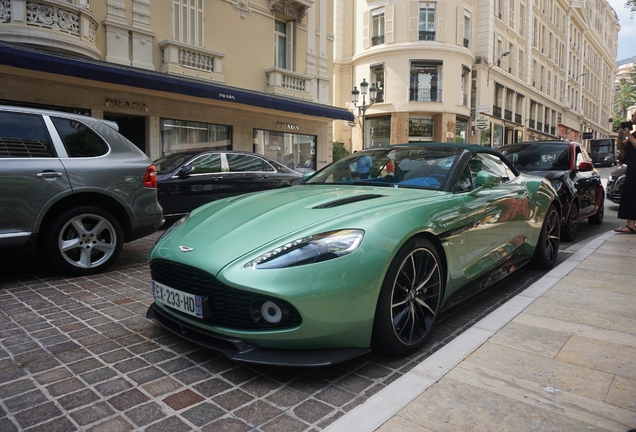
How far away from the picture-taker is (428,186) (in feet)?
→ 11.2

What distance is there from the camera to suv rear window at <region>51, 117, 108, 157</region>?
446 centimetres

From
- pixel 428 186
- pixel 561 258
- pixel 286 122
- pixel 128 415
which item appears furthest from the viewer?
pixel 286 122

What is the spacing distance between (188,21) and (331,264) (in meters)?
12.8

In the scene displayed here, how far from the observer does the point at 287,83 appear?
15.8m

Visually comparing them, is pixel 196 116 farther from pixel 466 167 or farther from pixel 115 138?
pixel 466 167

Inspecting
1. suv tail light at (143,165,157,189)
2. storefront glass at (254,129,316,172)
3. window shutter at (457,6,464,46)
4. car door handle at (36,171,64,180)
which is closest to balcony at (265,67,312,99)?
storefront glass at (254,129,316,172)

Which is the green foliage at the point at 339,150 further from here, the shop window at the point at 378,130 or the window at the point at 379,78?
the window at the point at 379,78

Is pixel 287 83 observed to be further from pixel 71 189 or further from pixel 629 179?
pixel 71 189

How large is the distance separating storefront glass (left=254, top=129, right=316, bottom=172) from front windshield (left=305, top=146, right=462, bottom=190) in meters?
10.8

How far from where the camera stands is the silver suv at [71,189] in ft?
13.4

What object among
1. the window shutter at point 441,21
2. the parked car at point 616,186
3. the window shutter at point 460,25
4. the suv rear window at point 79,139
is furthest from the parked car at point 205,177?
the window shutter at point 460,25

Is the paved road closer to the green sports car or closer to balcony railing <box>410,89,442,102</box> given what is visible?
the green sports car

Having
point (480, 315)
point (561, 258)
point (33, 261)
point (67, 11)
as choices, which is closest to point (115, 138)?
point (33, 261)

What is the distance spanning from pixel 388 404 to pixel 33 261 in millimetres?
4739
